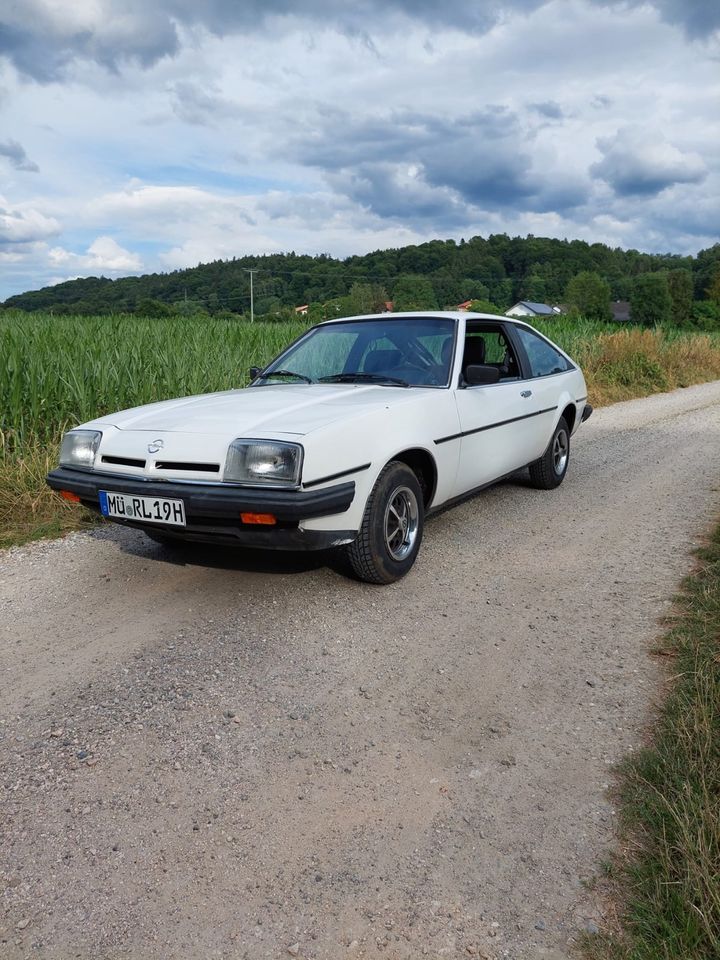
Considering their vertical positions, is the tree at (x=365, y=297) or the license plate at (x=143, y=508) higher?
the tree at (x=365, y=297)

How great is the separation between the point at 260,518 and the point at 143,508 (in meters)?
0.63

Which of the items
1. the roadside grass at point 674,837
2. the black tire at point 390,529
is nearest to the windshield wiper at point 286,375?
the black tire at point 390,529

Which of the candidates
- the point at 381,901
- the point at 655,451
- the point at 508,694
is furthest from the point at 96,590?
the point at 655,451

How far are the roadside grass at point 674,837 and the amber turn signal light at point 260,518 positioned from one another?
1.68 m

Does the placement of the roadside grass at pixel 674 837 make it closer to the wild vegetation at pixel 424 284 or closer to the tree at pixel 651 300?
the wild vegetation at pixel 424 284

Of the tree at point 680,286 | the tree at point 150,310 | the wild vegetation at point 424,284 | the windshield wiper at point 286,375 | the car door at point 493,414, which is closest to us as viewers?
the car door at point 493,414

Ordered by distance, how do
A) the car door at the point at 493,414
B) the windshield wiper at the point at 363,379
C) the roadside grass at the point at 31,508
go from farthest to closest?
the roadside grass at the point at 31,508
the car door at the point at 493,414
the windshield wiper at the point at 363,379

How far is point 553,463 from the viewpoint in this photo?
598 centimetres

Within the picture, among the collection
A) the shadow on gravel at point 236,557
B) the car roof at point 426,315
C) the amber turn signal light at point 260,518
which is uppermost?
the car roof at point 426,315

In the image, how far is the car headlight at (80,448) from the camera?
12.2 feet

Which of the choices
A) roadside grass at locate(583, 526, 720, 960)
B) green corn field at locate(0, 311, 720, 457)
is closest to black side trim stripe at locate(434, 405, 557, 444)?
roadside grass at locate(583, 526, 720, 960)

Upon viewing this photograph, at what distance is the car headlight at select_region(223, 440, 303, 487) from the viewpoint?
318cm

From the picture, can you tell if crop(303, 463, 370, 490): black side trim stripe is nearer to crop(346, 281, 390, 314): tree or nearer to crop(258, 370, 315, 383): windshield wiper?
crop(258, 370, 315, 383): windshield wiper

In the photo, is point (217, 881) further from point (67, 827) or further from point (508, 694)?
point (508, 694)
